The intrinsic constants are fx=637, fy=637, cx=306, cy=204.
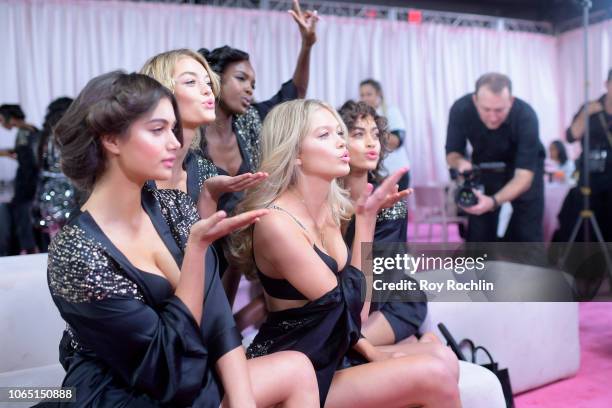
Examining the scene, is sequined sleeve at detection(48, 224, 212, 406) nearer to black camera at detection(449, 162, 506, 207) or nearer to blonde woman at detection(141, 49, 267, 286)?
blonde woman at detection(141, 49, 267, 286)

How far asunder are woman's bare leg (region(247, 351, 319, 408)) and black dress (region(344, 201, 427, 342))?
0.69 m

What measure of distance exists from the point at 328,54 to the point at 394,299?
5839 millimetres

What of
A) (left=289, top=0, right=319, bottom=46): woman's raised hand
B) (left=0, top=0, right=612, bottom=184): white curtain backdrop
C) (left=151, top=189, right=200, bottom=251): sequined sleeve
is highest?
(left=0, top=0, right=612, bottom=184): white curtain backdrop

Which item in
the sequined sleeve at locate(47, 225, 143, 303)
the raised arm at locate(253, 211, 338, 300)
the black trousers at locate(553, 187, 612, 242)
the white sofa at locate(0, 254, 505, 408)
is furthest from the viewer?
the black trousers at locate(553, 187, 612, 242)

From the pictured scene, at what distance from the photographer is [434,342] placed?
201cm

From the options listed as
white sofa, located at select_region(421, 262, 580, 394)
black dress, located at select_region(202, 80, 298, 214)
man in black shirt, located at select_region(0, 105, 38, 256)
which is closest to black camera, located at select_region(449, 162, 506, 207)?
white sofa, located at select_region(421, 262, 580, 394)

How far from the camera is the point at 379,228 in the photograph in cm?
220

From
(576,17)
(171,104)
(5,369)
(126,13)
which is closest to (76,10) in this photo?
(126,13)

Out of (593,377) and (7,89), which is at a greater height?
(7,89)

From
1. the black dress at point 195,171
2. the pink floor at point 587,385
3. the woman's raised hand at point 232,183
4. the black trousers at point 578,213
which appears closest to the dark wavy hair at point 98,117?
the woman's raised hand at point 232,183

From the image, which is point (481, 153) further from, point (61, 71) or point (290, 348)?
point (61, 71)

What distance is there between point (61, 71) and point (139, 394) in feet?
18.9

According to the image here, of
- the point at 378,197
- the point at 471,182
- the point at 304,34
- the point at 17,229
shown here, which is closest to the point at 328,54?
the point at 17,229

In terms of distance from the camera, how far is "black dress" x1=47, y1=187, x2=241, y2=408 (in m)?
1.23
